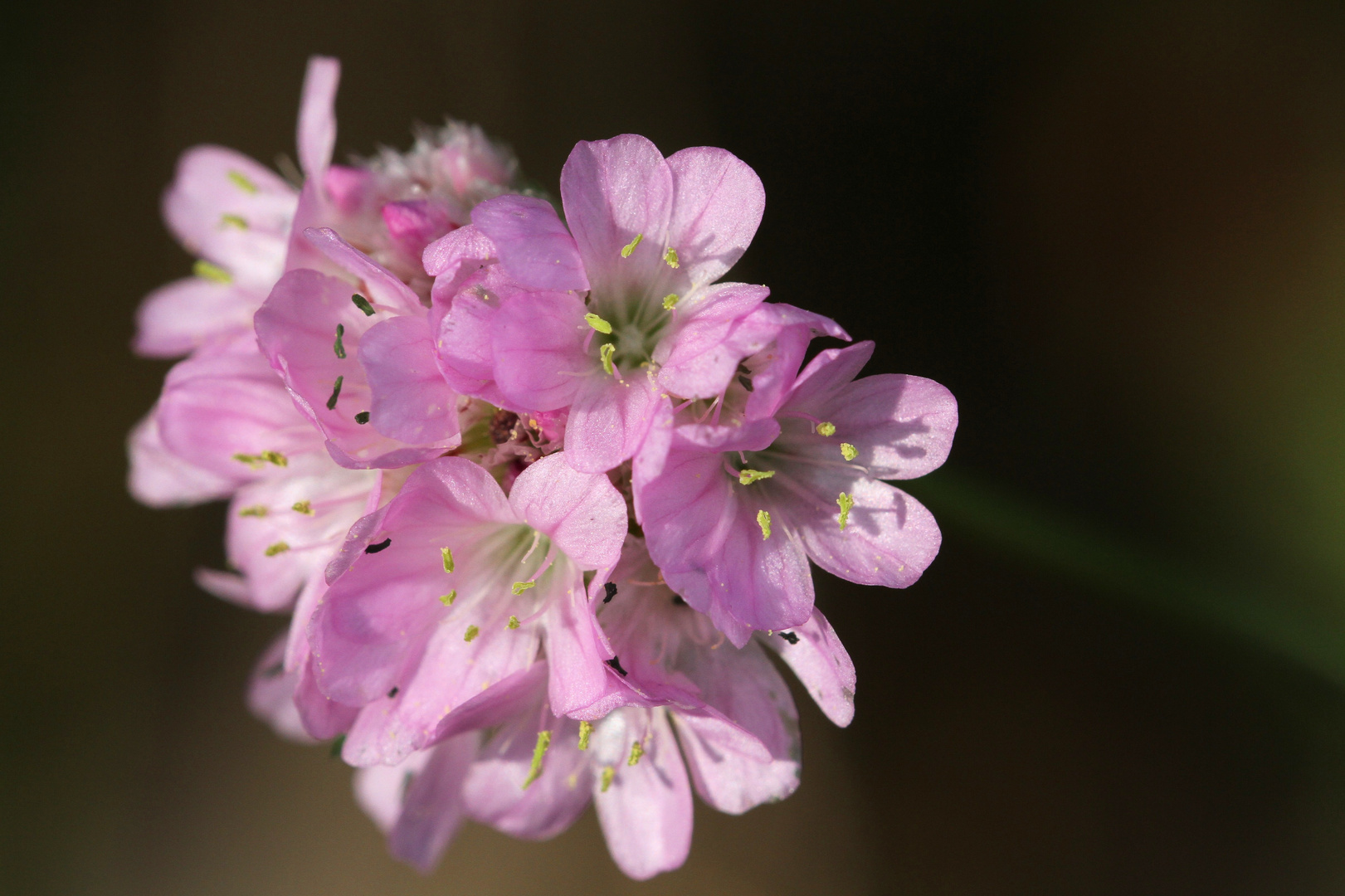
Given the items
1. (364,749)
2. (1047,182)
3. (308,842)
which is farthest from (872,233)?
(308,842)

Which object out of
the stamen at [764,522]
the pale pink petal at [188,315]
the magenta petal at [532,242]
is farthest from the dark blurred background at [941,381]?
the pale pink petal at [188,315]

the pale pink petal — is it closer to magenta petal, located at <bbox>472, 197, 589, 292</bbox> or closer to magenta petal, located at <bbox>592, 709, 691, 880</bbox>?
magenta petal, located at <bbox>472, 197, 589, 292</bbox>

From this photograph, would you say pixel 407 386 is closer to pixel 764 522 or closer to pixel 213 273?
pixel 764 522

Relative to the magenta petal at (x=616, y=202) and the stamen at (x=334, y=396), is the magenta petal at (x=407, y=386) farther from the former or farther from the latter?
the magenta petal at (x=616, y=202)

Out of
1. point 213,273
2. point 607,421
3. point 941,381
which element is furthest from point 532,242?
point 941,381

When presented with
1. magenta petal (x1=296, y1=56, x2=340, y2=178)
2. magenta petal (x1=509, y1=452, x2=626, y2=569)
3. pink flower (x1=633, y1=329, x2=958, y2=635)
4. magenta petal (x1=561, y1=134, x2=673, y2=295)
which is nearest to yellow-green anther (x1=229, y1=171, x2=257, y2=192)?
magenta petal (x1=296, y1=56, x2=340, y2=178)
